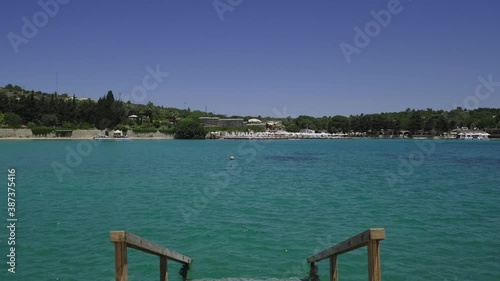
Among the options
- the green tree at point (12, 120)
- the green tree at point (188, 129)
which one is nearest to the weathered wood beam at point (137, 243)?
the green tree at point (12, 120)

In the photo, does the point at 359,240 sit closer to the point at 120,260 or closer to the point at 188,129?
the point at 120,260

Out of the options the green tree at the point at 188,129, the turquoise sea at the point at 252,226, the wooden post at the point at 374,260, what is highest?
the green tree at the point at 188,129

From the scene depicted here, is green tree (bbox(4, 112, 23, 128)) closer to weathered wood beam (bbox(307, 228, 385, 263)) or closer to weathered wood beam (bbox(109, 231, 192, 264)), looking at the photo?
weathered wood beam (bbox(109, 231, 192, 264))

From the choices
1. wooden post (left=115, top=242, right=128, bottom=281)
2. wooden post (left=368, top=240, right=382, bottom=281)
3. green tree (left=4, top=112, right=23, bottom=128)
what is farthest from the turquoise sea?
green tree (left=4, top=112, right=23, bottom=128)

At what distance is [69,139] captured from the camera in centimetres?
12412

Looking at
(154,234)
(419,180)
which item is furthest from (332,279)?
(419,180)

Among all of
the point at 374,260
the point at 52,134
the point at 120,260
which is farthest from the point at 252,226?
the point at 52,134

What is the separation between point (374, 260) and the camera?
5320mm

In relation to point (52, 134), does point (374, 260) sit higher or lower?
lower

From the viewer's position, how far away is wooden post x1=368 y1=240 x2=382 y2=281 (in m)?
5.28

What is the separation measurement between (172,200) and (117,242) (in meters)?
17.4

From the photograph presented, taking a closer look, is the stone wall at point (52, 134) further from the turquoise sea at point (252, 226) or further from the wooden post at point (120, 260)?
the wooden post at point (120, 260)

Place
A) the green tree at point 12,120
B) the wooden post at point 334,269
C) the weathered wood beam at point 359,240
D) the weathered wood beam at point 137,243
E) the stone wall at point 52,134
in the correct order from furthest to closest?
the green tree at point 12,120
the stone wall at point 52,134
the wooden post at point 334,269
the weathered wood beam at point 359,240
the weathered wood beam at point 137,243

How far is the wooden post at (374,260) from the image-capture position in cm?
528
